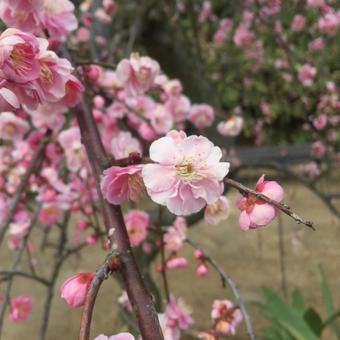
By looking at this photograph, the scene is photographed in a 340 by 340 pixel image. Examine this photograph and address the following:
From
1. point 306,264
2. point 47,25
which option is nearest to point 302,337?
point 47,25

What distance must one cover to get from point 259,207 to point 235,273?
9.48ft

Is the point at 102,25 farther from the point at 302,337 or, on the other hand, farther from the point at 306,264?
the point at 306,264

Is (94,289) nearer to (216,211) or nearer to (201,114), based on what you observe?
(216,211)

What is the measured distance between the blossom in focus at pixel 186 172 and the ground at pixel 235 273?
181cm

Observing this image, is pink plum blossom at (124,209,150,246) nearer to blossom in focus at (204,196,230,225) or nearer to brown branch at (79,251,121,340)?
blossom in focus at (204,196,230,225)

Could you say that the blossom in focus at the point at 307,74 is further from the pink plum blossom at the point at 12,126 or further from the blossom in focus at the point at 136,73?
the blossom in focus at the point at 136,73

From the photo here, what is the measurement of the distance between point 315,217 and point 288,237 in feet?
1.81

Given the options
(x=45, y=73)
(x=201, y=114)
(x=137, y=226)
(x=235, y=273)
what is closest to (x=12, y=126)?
(x=137, y=226)

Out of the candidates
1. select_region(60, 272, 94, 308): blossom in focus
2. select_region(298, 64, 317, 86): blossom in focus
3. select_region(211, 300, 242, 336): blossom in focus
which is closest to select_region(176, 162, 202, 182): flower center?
select_region(60, 272, 94, 308): blossom in focus

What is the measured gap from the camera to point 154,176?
521 mm

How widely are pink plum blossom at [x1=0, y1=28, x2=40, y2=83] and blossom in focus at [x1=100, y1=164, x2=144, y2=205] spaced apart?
0.12 m

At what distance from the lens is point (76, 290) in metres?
0.50

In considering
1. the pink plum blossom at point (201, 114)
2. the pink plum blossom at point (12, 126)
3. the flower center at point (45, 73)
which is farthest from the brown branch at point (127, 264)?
the pink plum blossom at point (201, 114)

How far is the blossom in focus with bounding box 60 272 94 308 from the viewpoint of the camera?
0.50 metres
